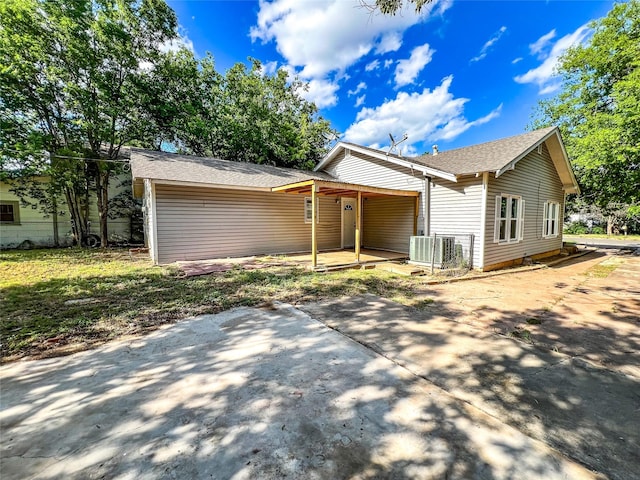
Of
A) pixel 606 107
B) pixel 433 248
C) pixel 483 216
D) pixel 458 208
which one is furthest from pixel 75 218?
pixel 606 107

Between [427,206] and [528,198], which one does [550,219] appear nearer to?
[528,198]

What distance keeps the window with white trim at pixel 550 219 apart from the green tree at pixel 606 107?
2242 millimetres

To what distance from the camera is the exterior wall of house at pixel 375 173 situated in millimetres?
10000

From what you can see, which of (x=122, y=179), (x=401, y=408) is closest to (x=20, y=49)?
(x=122, y=179)

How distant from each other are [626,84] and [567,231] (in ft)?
71.7

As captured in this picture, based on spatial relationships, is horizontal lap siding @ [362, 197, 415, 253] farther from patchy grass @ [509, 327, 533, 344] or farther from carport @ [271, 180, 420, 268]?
patchy grass @ [509, 327, 533, 344]

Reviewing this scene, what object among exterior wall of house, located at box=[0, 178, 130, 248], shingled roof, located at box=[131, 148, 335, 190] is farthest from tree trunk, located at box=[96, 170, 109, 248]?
shingled roof, located at box=[131, 148, 335, 190]

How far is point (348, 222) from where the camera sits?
12.6 m

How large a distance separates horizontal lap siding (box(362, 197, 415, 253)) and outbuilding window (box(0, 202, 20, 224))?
15.7 metres

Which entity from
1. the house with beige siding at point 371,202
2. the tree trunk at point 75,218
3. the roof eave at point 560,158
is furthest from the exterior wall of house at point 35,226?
the roof eave at point 560,158

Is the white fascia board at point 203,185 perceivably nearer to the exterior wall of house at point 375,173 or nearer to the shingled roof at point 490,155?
the exterior wall of house at point 375,173

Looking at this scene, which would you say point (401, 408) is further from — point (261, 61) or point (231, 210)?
point (261, 61)

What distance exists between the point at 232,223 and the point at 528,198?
10.6 meters

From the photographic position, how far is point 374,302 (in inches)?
207
